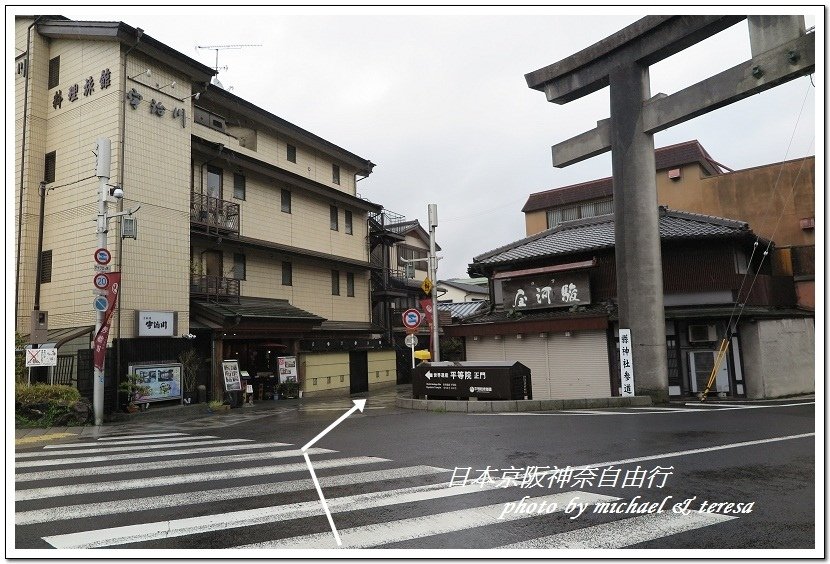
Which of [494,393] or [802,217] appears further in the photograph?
[802,217]

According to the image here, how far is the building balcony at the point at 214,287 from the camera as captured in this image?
2250 centimetres

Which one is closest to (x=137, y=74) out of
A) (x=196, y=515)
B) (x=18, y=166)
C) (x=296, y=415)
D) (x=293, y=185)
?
(x=18, y=166)

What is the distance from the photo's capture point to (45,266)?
20219mm

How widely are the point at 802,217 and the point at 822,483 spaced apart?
2863 cm

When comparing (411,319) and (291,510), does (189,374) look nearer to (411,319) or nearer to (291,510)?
(411,319)

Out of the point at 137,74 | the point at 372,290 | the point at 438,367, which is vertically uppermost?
the point at 137,74

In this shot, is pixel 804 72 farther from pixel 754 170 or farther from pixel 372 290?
pixel 372 290

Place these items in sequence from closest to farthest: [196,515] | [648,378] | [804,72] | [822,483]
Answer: [822,483]
[196,515]
[804,72]
[648,378]

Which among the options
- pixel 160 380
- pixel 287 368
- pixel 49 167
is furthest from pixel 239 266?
pixel 49 167

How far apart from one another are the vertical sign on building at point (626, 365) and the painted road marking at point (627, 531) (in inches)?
529

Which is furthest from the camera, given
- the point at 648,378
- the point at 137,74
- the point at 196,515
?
the point at 137,74

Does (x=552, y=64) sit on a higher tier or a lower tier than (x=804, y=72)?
higher

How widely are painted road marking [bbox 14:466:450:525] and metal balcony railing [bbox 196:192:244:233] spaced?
16874mm

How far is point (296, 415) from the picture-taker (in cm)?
1788
